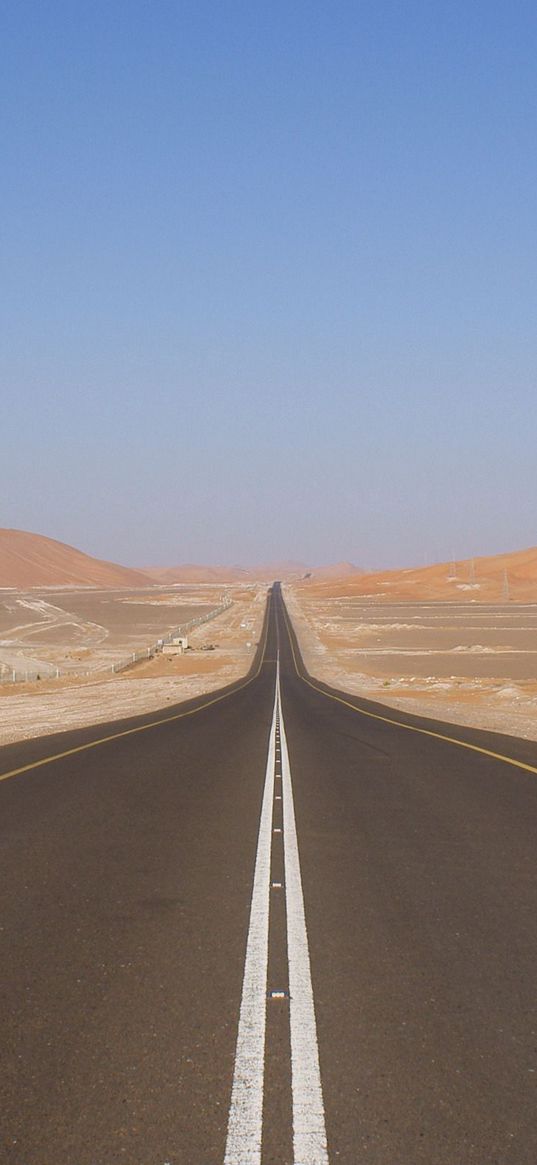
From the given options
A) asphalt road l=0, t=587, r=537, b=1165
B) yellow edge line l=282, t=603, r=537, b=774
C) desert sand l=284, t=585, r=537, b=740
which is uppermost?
asphalt road l=0, t=587, r=537, b=1165

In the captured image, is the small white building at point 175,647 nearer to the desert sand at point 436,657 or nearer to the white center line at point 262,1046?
the desert sand at point 436,657

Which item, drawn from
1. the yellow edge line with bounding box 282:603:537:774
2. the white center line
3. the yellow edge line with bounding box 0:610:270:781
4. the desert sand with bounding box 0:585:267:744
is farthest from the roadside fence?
the white center line

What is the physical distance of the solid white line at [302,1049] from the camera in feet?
12.5

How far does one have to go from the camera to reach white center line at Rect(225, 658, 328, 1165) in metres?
3.79

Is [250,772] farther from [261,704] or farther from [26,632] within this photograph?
[26,632]

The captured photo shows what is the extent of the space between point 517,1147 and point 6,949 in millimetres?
3605

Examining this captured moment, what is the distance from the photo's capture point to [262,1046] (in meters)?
4.70

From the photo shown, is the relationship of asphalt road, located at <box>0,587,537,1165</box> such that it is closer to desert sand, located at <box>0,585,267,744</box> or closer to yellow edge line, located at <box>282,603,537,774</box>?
yellow edge line, located at <box>282,603,537,774</box>

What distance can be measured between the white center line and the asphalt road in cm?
1

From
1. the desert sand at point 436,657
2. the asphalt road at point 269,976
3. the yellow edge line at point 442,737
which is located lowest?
the desert sand at point 436,657

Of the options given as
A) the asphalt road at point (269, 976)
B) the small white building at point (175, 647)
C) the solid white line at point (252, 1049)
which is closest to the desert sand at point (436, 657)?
the small white building at point (175, 647)

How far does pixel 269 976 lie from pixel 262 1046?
104cm

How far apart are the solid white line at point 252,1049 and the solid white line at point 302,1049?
0.16 m

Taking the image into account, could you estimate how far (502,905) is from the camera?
721 cm
